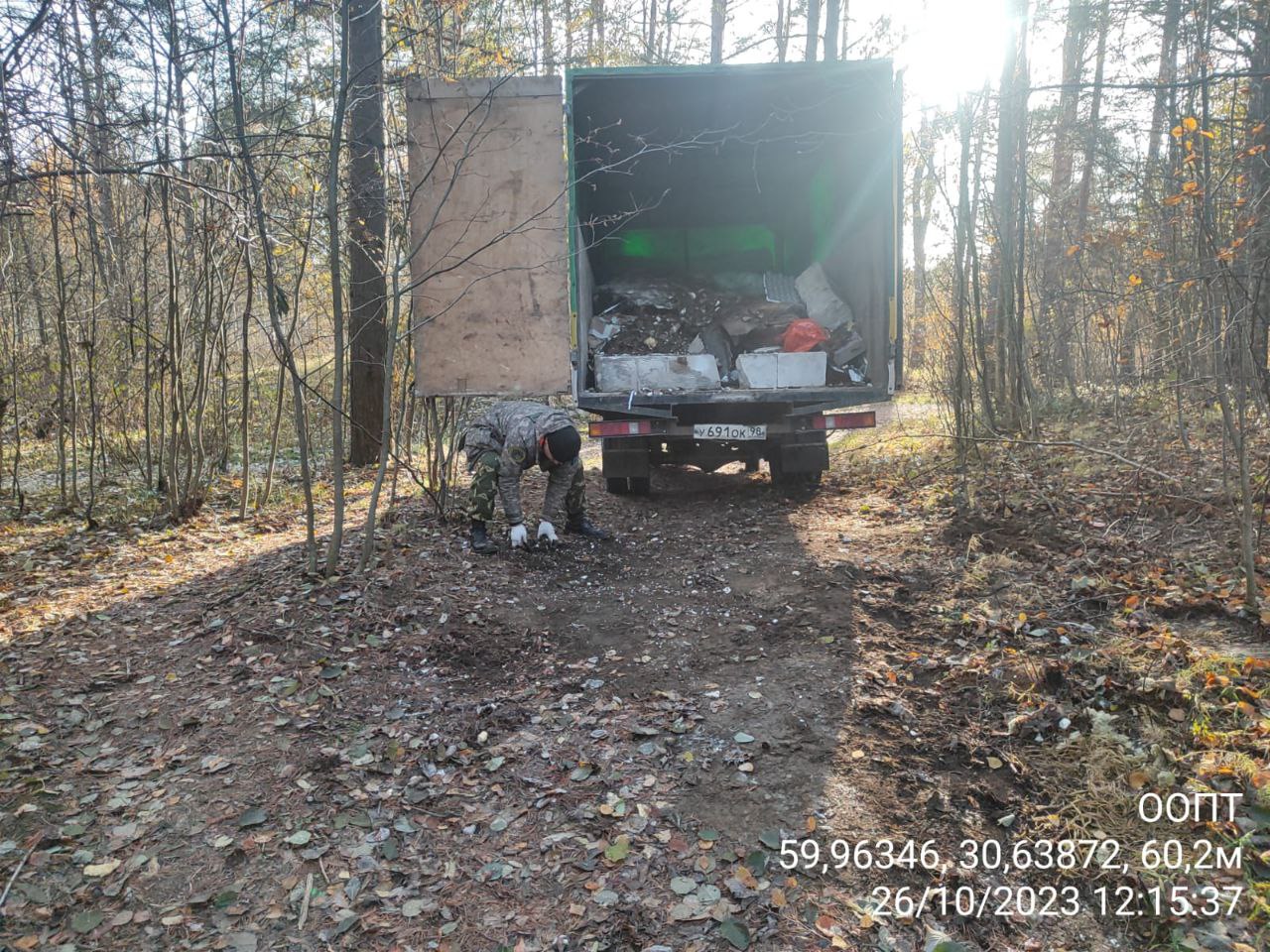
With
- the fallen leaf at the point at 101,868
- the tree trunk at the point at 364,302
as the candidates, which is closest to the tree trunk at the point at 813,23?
the tree trunk at the point at 364,302

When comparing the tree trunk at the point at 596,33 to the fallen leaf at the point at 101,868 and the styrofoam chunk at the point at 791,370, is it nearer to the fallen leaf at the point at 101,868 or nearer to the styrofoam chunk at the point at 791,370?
the styrofoam chunk at the point at 791,370

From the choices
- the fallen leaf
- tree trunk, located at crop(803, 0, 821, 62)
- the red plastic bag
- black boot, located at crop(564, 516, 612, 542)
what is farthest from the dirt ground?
tree trunk, located at crop(803, 0, 821, 62)

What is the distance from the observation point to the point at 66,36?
376 cm

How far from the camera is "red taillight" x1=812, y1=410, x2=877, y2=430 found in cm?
638

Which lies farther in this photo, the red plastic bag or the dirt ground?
the red plastic bag

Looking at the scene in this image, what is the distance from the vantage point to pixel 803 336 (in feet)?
21.8

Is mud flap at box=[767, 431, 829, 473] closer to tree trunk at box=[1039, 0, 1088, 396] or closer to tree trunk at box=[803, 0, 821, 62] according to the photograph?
tree trunk at box=[1039, 0, 1088, 396]

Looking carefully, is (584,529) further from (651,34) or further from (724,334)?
(651,34)

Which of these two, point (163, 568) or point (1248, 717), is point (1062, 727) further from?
point (163, 568)

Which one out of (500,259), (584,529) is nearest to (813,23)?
(500,259)

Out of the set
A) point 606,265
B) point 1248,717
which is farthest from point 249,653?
point 606,265

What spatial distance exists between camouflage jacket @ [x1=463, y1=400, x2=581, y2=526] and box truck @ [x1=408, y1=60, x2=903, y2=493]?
0.31 meters

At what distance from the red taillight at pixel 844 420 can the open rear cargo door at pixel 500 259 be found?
2.44 meters

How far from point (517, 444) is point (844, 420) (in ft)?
9.22
